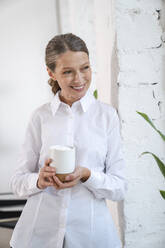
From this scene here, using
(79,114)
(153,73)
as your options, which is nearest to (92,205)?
(79,114)

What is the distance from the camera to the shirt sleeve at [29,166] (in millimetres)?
1074

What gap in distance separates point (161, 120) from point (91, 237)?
1.71 feet

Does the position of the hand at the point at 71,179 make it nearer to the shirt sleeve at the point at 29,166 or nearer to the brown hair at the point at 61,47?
the shirt sleeve at the point at 29,166

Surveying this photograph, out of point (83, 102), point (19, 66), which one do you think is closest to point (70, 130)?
point (83, 102)

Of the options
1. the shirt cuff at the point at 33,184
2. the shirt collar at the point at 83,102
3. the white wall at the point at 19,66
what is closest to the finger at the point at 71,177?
the shirt cuff at the point at 33,184

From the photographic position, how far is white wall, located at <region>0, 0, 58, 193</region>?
2385 millimetres

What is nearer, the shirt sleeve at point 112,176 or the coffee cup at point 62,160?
the coffee cup at point 62,160

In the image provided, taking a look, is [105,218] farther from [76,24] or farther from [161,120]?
[76,24]

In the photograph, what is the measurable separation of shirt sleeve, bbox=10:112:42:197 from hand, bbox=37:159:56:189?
0.08 metres

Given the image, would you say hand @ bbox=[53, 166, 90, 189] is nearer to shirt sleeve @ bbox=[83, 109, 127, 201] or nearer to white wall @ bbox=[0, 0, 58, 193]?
shirt sleeve @ bbox=[83, 109, 127, 201]

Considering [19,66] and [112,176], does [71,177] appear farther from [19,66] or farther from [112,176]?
[19,66]

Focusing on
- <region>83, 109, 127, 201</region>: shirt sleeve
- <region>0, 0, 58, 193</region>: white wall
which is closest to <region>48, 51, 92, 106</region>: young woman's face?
<region>83, 109, 127, 201</region>: shirt sleeve

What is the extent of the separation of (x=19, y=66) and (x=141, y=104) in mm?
1465

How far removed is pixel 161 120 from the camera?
123 centimetres
